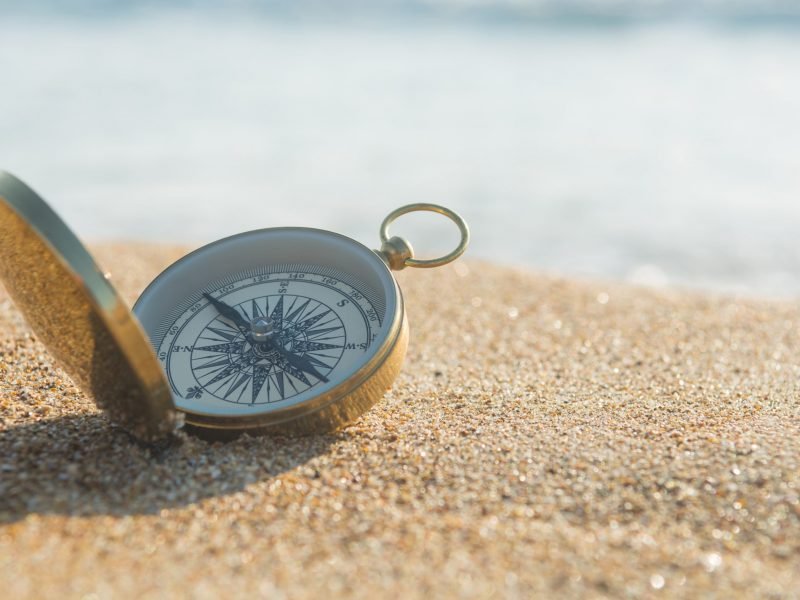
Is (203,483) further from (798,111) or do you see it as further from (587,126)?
(798,111)

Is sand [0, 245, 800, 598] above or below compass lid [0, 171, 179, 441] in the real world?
below

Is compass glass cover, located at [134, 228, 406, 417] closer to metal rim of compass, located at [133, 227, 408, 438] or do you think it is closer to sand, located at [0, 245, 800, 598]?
metal rim of compass, located at [133, 227, 408, 438]

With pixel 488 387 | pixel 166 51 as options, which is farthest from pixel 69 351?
pixel 166 51

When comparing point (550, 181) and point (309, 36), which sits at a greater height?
point (309, 36)

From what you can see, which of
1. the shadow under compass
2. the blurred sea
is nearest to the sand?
the shadow under compass

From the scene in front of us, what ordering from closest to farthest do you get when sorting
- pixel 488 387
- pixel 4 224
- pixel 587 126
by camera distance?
pixel 4 224 < pixel 488 387 < pixel 587 126

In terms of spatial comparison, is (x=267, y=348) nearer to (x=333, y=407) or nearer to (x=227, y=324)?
(x=227, y=324)
